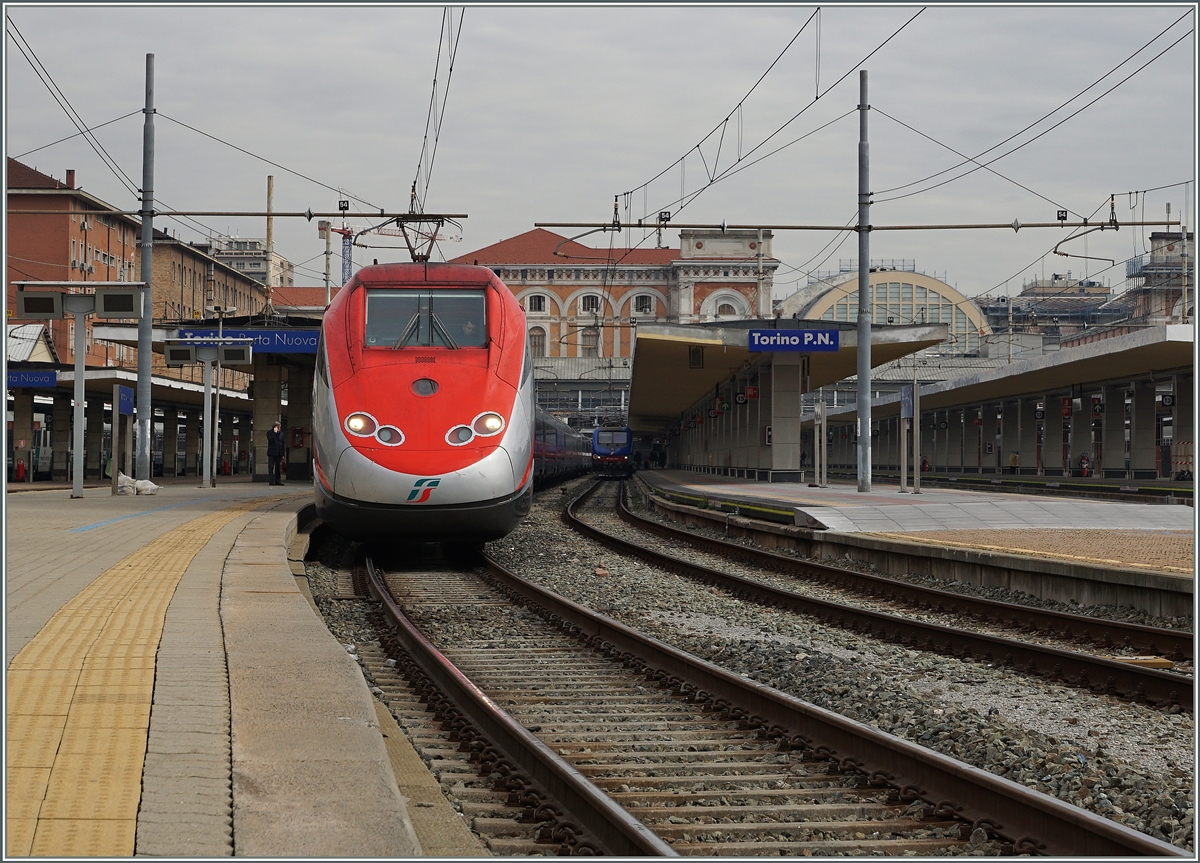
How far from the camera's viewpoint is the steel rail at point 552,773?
408cm

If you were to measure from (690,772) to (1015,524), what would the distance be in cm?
1261

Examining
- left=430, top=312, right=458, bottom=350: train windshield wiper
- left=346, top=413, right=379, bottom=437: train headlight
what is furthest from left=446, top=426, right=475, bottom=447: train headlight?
left=430, top=312, right=458, bottom=350: train windshield wiper

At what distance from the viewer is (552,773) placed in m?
4.98

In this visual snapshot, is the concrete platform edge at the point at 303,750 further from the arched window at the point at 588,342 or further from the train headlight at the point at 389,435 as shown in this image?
the arched window at the point at 588,342

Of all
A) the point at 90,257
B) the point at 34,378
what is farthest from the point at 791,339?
the point at 90,257

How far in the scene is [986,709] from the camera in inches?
274

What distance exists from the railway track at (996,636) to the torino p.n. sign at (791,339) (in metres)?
14.8

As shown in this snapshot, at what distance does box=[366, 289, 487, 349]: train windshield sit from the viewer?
13406 millimetres

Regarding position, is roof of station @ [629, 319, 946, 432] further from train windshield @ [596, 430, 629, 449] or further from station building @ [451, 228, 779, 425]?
station building @ [451, 228, 779, 425]

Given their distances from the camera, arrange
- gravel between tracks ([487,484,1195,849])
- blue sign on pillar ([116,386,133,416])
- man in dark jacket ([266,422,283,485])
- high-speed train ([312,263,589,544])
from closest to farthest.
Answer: gravel between tracks ([487,484,1195,849]) → high-speed train ([312,263,589,544]) → blue sign on pillar ([116,386,133,416]) → man in dark jacket ([266,422,283,485])

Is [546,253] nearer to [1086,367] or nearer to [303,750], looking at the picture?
[1086,367]

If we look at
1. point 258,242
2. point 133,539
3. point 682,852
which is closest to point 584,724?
point 682,852

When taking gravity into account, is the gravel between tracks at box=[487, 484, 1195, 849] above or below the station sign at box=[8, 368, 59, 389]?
below

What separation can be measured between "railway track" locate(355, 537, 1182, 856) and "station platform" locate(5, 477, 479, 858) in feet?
1.34
